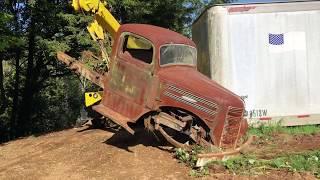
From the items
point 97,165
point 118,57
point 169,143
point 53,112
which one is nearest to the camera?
point 97,165

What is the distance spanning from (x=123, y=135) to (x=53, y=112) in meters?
16.7

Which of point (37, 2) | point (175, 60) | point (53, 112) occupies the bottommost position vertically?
point (53, 112)

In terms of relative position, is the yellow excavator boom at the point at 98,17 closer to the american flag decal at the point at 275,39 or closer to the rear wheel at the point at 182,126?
the rear wheel at the point at 182,126

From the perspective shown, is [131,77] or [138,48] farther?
[138,48]

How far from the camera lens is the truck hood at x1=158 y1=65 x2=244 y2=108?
34.0ft

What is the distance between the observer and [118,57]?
38.4 feet

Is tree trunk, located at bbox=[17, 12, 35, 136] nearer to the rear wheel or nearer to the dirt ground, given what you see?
the dirt ground

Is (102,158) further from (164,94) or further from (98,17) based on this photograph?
(98,17)

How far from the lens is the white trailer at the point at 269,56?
13188mm

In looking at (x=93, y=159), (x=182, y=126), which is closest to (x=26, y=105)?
(x=93, y=159)

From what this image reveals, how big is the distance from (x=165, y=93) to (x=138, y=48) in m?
1.75

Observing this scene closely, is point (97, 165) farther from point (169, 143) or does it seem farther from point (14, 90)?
point (14, 90)

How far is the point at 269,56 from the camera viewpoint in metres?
13.4

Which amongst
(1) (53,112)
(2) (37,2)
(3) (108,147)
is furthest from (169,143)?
(1) (53,112)
